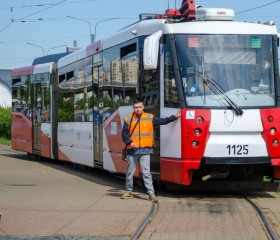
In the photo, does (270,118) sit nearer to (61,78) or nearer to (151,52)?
(151,52)

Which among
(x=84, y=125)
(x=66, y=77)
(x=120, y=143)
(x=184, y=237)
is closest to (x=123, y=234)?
(x=184, y=237)

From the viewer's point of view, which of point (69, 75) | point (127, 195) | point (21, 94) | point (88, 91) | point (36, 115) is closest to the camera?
point (127, 195)

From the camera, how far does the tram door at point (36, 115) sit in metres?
20.0

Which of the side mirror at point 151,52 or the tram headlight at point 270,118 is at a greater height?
the side mirror at point 151,52

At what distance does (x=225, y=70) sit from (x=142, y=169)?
2.28 metres

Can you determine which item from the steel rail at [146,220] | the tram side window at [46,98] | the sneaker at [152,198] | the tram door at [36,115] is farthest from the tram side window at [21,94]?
the steel rail at [146,220]

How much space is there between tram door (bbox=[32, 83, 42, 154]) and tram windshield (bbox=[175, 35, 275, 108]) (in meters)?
10.3

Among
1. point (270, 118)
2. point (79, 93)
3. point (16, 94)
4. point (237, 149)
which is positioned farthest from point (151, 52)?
point (16, 94)

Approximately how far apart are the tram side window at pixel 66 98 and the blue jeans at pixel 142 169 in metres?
5.97

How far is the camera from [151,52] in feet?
34.1

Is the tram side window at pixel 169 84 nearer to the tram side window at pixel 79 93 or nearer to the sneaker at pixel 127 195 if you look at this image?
the sneaker at pixel 127 195

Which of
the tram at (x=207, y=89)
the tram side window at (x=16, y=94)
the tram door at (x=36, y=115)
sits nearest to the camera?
the tram at (x=207, y=89)

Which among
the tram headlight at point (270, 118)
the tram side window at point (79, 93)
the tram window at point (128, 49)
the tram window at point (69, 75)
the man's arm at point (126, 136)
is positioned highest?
the tram window at point (128, 49)

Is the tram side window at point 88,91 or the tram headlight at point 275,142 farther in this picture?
the tram side window at point 88,91
